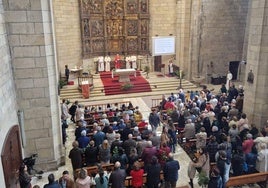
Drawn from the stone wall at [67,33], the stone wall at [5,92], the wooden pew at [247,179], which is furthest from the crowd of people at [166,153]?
the stone wall at [67,33]

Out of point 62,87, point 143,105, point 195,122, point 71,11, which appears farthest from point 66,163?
point 71,11

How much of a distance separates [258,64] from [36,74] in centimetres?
806

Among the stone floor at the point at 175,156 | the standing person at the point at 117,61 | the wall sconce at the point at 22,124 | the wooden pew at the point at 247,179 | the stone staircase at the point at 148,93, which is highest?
the standing person at the point at 117,61

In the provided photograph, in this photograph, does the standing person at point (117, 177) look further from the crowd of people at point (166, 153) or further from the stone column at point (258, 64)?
the stone column at point (258, 64)

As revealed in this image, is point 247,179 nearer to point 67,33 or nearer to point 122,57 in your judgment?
point 67,33

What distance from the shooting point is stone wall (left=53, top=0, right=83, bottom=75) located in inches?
716

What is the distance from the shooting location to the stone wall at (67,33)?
18197mm

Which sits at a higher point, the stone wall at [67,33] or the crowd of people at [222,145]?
the stone wall at [67,33]

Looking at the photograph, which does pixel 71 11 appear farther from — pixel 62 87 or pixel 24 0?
pixel 24 0

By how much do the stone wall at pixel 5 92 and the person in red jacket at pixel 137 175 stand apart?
2.96 meters

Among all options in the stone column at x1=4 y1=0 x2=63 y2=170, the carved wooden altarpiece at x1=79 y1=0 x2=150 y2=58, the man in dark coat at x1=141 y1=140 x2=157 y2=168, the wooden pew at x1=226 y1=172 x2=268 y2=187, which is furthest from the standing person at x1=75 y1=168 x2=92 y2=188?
the carved wooden altarpiece at x1=79 y1=0 x2=150 y2=58

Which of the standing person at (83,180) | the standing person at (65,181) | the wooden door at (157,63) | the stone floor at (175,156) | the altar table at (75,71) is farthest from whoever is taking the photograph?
the wooden door at (157,63)

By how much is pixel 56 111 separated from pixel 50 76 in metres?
1.13

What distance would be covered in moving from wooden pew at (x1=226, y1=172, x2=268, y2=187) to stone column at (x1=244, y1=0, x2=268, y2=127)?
3.79 meters
